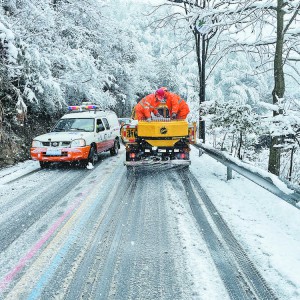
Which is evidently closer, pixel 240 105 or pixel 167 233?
pixel 167 233

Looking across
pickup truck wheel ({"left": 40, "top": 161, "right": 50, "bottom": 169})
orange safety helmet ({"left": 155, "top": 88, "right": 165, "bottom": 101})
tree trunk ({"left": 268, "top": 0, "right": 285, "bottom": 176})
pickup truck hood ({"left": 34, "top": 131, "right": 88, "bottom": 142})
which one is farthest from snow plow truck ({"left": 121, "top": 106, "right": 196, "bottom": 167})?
pickup truck wheel ({"left": 40, "top": 161, "right": 50, "bottom": 169})

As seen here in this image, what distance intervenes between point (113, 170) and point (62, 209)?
4273 millimetres

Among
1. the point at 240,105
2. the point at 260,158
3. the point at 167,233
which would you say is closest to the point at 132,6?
the point at 260,158

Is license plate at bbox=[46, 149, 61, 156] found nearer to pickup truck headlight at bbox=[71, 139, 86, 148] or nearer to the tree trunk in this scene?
pickup truck headlight at bbox=[71, 139, 86, 148]

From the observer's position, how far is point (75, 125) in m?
11.9

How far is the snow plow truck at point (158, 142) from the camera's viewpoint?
29.2 feet

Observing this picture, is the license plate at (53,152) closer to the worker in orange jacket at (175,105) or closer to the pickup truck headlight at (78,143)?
the pickup truck headlight at (78,143)

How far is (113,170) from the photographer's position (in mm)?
10211

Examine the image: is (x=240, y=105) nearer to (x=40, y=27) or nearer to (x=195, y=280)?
(x=195, y=280)

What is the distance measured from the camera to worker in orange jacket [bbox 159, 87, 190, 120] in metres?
9.88

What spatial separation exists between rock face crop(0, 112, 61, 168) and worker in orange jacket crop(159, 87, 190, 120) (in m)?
6.07

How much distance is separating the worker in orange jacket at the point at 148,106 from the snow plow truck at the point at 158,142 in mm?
443

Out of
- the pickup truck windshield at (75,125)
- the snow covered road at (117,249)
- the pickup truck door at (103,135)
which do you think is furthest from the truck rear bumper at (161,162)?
the pickup truck windshield at (75,125)

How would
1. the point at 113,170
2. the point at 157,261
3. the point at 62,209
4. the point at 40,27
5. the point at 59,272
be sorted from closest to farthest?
the point at 59,272 → the point at 157,261 → the point at 62,209 → the point at 113,170 → the point at 40,27
